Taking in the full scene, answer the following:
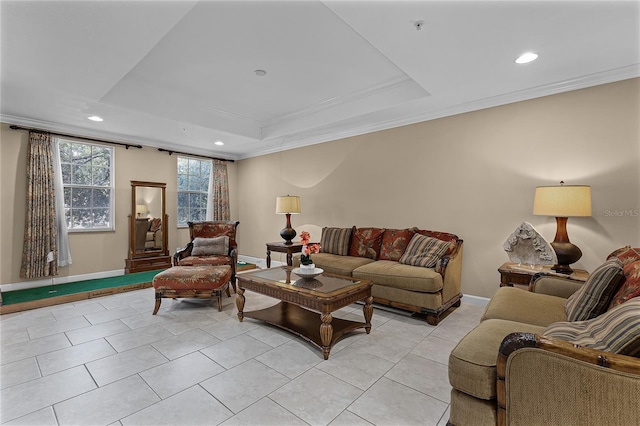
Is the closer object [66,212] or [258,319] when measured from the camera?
[258,319]

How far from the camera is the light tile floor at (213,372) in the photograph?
1766 millimetres

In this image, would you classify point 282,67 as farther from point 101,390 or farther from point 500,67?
point 101,390

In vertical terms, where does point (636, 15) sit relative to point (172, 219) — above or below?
above

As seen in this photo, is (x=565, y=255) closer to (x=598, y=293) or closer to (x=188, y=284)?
(x=598, y=293)

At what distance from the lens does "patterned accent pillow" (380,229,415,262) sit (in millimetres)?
3973

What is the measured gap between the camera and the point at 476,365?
1.38 meters

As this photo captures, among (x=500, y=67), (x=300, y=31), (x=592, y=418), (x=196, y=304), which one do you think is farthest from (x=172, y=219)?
(x=592, y=418)

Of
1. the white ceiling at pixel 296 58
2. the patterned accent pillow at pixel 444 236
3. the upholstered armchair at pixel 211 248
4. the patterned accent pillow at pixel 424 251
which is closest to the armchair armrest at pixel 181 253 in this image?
the upholstered armchair at pixel 211 248

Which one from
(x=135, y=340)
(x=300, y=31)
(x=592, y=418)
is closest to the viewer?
(x=592, y=418)

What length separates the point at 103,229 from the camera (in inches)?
202

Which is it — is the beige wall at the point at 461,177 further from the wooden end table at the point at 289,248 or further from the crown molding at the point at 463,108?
the wooden end table at the point at 289,248

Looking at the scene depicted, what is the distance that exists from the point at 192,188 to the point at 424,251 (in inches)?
201

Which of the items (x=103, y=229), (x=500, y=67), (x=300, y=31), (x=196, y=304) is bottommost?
(x=196, y=304)

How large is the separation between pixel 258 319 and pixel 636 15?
393 centimetres
